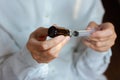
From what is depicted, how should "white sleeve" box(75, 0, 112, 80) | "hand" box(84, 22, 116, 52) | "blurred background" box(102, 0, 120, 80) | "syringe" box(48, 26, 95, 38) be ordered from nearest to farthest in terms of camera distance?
1. "syringe" box(48, 26, 95, 38)
2. "hand" box(84, 22, 116, 52)
3. "white sleeve" box(75, 0, 112, 80)
4. "blurred background" box(102, 0, 120, 80)

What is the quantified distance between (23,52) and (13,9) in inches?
4.8

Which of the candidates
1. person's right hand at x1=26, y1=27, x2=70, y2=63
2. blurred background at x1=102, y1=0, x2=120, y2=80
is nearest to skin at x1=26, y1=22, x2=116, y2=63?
person's right hand at x1=26, y1=27, x2=70, y2=63

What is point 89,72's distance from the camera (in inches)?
33.5

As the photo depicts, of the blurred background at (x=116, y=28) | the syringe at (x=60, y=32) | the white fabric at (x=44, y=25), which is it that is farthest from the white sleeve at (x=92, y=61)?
the blurred background at (x=116, y=28)

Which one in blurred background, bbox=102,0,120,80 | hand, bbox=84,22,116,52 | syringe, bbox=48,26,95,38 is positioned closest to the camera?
syringe, bbox=48,26,95,38

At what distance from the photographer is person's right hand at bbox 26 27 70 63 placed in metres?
0.59

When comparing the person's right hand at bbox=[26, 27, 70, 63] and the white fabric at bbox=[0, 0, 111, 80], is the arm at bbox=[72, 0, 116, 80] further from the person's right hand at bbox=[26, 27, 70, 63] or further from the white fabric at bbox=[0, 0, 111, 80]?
the person's right hand at bbox=[26, 27, 70, 63]

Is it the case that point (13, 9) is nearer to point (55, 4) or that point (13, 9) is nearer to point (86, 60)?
point (55, 4)

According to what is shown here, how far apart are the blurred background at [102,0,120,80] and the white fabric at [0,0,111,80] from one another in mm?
622

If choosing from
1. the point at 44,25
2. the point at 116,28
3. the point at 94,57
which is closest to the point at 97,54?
the point at 94,57

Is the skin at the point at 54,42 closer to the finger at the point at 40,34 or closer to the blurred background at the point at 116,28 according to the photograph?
the finger at the point at 40,34

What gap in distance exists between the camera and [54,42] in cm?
59

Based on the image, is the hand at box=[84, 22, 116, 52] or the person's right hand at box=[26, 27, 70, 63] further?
the hand at box=[84, 22, 116, 52]

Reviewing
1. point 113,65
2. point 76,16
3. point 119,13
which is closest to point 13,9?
point 76,16
